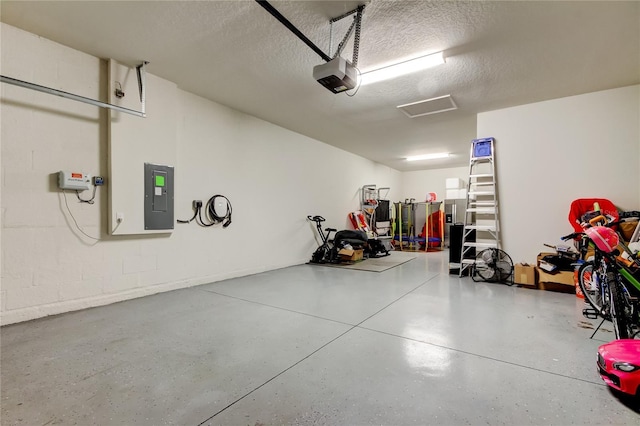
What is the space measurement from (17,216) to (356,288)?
389 cm

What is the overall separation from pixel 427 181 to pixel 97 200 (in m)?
10.5

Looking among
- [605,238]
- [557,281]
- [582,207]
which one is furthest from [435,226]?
[605,238]

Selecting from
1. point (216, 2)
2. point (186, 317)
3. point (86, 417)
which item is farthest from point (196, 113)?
point (86, 417)

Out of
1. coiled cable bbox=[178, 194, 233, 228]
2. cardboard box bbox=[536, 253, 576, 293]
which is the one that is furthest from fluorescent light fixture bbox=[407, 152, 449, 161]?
coiled cable bbox=[178, 194, 233, 228]

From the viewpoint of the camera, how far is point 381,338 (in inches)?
89.0

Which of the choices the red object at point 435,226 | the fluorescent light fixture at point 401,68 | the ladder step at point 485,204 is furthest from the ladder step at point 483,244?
the red object at point 435,226

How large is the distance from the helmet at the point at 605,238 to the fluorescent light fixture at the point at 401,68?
7.48 feet

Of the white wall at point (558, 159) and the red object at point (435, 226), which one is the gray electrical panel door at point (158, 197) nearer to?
the white wall at point (558, 159)

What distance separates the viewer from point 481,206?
16.0 ft

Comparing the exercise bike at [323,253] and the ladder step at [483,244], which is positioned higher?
the ladder step at [483,244]

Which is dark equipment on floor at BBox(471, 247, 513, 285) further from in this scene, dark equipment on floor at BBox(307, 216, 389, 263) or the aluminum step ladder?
dark equipment on floor at BBox(307, 216, 389, 263)

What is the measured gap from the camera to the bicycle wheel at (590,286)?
8.81 ft

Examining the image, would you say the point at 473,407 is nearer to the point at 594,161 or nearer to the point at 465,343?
the point at 465,343

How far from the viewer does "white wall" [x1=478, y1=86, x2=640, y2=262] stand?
3.85m
